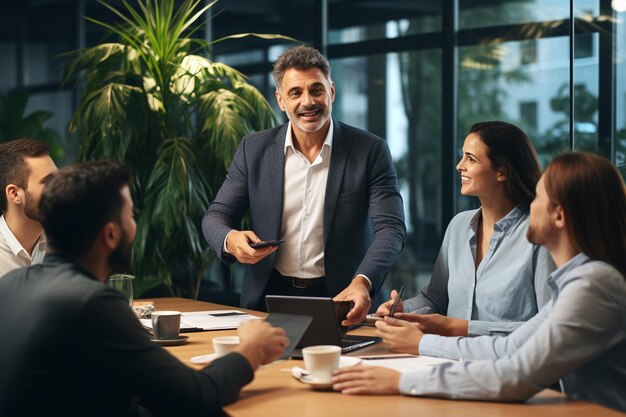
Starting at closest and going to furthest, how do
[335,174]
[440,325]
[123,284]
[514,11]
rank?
[440,325] → [123,284] → [335,174] → [514,11]

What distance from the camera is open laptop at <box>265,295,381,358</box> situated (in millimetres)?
2395

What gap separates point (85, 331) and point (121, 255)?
0.22 m

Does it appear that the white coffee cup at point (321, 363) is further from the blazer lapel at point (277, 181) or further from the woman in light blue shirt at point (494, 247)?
the blazer lapel at point (277, 181)

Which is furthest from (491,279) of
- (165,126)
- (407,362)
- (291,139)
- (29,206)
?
(165,126)

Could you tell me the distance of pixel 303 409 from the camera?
6.27 ft

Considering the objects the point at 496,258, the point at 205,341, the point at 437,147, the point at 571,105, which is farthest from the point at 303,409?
the point at 437,147

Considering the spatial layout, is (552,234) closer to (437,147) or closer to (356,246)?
(356,246)

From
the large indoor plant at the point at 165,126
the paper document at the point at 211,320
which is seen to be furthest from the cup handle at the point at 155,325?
the large indoor plant at the point at 165,126

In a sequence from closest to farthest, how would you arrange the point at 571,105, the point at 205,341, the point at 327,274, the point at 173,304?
the point at 205,341
the point at 327,274
the point at 173,304
the point at 571,105

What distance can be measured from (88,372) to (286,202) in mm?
1792

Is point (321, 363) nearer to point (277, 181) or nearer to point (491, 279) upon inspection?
point (491, 279)

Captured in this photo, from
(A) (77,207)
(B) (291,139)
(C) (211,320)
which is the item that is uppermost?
(B) (291,139)

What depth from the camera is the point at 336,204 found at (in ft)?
11.5

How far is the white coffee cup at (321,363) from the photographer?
2.09 m
